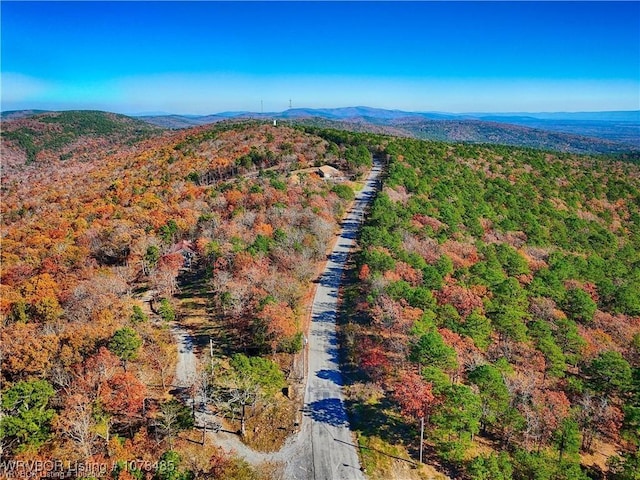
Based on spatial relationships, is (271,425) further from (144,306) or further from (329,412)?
(144,306)

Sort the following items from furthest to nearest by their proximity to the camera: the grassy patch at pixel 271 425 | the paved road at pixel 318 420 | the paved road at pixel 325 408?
the grassy patch at pixel 271 425
the paved road at pixel 318 420
the paved road at pixel 325 408

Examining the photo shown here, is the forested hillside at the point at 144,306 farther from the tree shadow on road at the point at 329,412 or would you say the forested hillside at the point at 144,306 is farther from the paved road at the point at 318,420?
the tree shadow on road at the point at 329,412

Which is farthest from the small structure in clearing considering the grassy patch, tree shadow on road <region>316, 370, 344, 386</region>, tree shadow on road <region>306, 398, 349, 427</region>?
the grassy patch

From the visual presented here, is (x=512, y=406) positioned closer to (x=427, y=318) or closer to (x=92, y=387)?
(x=427, y=318)

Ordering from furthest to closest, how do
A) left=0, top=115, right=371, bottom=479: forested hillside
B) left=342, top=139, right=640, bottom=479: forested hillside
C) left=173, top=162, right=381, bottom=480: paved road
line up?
left=342, top=139, right=640, bottom=479: forested hillside, left=173, top=162, right=381, bottom=480: paved road, left=0, top=115, right=371, bottom=479: forested hillside

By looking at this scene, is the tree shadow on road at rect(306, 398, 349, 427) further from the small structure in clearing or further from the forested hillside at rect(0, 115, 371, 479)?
the small structure in clearing

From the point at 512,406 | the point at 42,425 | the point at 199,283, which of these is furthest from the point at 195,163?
the point at 512,406

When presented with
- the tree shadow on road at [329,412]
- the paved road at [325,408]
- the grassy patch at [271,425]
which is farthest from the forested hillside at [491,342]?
the grassy patch at [271,425]

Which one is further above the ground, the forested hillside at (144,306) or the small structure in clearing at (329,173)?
the small structure in clearing at (329,173)
